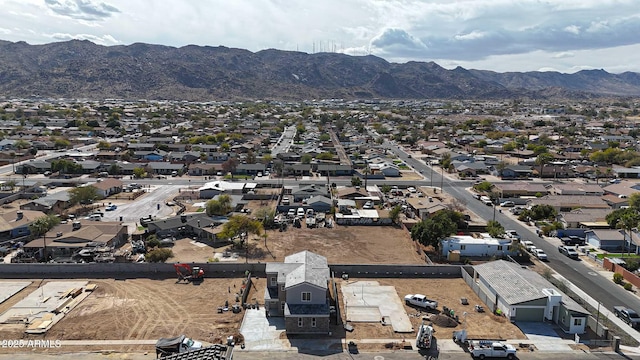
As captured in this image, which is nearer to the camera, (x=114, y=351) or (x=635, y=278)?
(x=114, y=351)

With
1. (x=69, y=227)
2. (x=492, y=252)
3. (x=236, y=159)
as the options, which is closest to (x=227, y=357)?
(x=492, y=252)

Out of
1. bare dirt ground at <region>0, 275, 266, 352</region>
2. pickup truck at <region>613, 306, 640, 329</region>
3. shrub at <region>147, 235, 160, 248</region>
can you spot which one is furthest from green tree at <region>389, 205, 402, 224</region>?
shrub at <region>147, 235, 160, 248</region>

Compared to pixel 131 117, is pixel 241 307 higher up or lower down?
lower down

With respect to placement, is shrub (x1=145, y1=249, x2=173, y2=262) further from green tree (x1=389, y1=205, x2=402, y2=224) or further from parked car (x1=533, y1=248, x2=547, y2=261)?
parked car (x1=533, y1=248, x2=547, y2=261)

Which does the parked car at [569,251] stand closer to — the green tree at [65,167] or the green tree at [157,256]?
the green tree at [157,256]

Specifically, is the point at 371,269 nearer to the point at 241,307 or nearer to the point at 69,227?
the point at 241,307

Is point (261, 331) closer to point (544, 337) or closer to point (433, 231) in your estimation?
point (544, 337)

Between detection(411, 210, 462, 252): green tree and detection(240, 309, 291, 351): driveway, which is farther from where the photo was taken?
detection(411, 210, 462, 252): green tree
